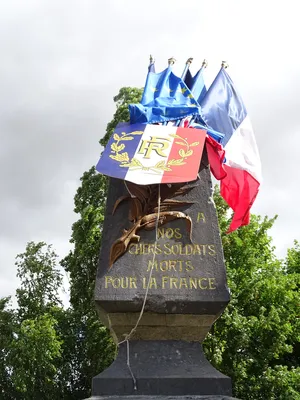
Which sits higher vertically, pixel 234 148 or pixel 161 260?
pixel 234 148

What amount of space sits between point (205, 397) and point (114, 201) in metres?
2.44

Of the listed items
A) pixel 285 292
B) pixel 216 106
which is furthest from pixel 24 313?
pixel 216 106

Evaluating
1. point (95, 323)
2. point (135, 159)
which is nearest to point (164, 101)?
point (135, 159)

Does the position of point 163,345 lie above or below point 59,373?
below

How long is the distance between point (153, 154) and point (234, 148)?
151 centimetres

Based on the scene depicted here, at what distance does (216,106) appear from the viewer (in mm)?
8812

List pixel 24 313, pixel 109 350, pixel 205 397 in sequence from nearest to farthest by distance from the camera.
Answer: pixel 205 397 < pixel 109 350 < pixel 24 313

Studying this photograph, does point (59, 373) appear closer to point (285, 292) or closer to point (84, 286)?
point (84, 286)

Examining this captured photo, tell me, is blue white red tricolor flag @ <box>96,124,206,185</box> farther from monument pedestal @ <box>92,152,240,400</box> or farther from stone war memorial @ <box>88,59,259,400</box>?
monument pedestal @ <box>92,152,240,400</box>

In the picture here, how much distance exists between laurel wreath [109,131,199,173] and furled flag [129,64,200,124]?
1.00ft

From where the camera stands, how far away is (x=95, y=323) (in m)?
18.1

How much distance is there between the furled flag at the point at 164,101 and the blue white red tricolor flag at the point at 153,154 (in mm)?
156

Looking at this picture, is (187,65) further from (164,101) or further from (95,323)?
(95,323)

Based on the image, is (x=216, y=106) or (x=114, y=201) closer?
(x=114, y=201)
